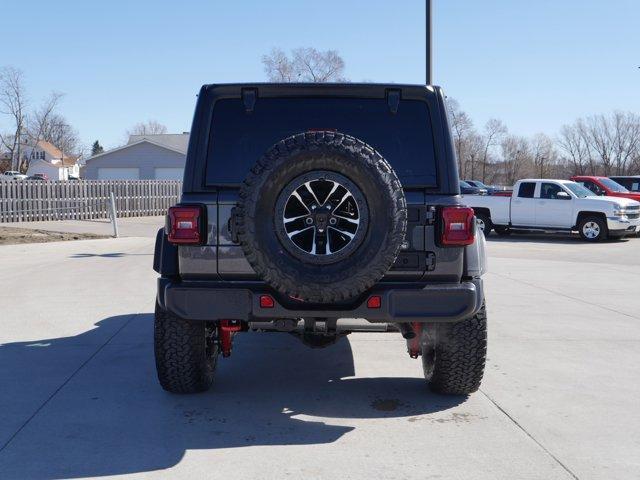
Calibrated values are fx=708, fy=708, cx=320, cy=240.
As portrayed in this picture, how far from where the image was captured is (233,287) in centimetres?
435

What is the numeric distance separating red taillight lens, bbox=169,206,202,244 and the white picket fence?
20.8 metres

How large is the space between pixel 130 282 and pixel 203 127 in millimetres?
6944

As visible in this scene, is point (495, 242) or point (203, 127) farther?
point (495, 242)

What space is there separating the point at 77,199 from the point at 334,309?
2527 centimetres

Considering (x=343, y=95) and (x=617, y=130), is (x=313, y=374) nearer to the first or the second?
(x=343, y=95)

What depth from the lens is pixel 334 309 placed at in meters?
4.26

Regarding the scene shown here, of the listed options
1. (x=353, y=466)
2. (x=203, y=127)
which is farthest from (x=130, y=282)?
(x=353, y=466)

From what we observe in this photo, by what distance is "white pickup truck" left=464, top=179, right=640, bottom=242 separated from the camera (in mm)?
19547

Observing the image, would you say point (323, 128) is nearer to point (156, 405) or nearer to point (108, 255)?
point (156, 405)

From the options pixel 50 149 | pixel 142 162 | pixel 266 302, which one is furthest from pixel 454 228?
pixel 50 149

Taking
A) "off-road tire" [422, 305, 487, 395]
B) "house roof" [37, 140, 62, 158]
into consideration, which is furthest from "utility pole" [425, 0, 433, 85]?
"house roof" [37, 140, 62, 158]

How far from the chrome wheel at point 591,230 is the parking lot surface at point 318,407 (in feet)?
38.2

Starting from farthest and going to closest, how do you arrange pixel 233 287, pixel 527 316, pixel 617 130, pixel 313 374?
pixel 617 130, pixel 527 316, pixel 313 374, pixel 233 287

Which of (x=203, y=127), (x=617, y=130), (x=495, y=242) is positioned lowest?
(x=495, y=242)
